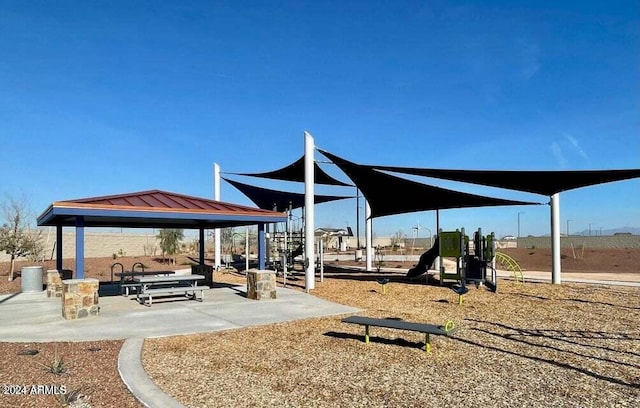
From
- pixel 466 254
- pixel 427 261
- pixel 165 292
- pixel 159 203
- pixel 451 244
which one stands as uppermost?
pixel 159 203

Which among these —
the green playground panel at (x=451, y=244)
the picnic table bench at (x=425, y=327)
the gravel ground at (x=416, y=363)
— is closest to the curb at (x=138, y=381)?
the gravel ground at (x=416, y=363)

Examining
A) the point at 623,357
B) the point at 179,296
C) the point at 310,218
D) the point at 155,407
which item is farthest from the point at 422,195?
the point at 155,407

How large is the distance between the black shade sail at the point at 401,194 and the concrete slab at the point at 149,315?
4.04 m

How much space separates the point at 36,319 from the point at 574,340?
9.17 metres

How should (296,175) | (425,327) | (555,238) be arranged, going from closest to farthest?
(425,327)
(555,238)
(296,175)

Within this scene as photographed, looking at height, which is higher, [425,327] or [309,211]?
[309,211]

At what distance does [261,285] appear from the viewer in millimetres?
11195

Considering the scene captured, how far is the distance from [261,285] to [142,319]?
10.5ft

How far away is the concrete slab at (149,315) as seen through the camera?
738 centimetres

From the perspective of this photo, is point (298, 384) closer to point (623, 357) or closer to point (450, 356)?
point (450, 356)

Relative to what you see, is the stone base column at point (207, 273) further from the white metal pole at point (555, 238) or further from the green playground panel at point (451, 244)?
the white metal pole at point (555, 238)

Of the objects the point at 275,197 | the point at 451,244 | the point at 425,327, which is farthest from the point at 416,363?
the point at 275,197

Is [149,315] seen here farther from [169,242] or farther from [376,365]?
[169,242]

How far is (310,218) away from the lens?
1309 centimetres
